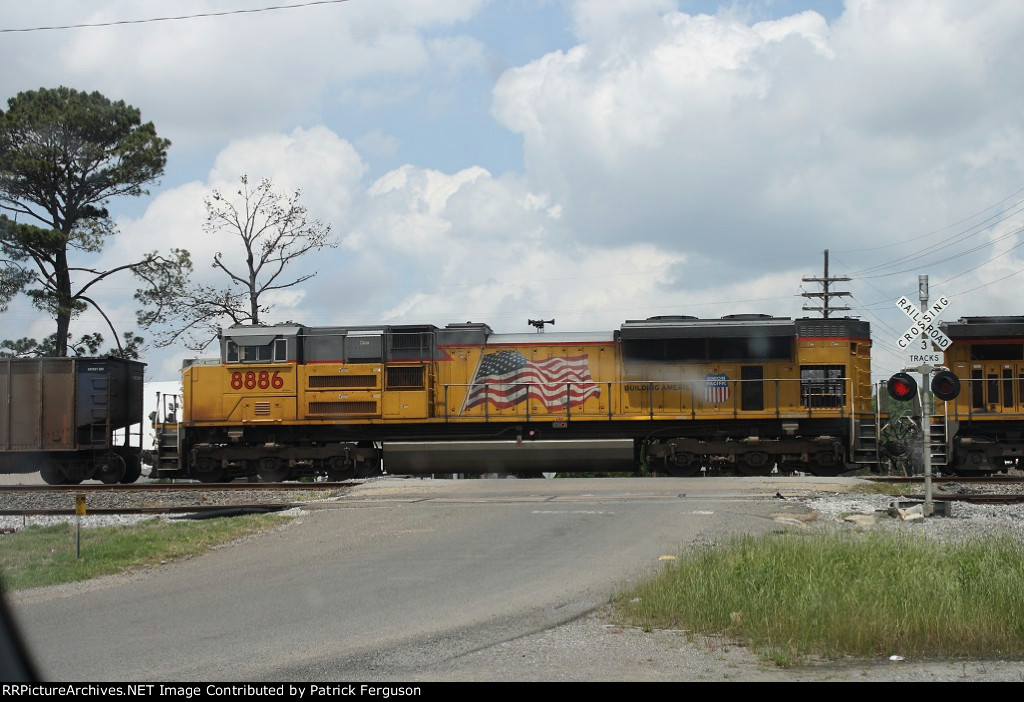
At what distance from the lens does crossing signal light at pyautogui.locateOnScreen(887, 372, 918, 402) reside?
47.5ft

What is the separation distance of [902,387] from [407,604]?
29.7ft

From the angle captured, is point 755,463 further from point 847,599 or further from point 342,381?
point 847,599

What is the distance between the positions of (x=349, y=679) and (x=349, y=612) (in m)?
2.21

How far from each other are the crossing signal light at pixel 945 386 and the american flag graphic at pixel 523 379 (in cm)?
893

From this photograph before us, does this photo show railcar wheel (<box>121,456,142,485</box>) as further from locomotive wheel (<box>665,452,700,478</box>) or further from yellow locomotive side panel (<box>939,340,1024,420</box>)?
yellow locomotive side panel (<box>939,340,1024,420</box>)

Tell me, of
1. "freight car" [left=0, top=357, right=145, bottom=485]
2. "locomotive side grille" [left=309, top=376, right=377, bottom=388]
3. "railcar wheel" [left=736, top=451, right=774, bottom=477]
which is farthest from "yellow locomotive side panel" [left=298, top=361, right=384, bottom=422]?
"railcar wheel" [left=736, top=451, right=774, bottom=477]

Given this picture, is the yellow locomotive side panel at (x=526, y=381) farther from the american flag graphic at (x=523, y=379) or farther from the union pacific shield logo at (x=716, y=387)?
the union pacific shield logo at (x=716, y=387)

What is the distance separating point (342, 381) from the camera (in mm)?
22734

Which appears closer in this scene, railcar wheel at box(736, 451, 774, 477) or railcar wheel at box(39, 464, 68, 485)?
railcar wheel at box(736, 451, 774, 477)

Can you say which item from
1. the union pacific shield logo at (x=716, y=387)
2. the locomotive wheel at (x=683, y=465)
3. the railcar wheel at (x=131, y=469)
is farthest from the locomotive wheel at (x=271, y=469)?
the union pacific shield logo at (x=716, y=387)

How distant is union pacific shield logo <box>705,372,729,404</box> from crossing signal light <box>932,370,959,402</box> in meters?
7.02

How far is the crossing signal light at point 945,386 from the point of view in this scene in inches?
584

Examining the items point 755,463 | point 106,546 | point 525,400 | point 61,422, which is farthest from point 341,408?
point 106,546
